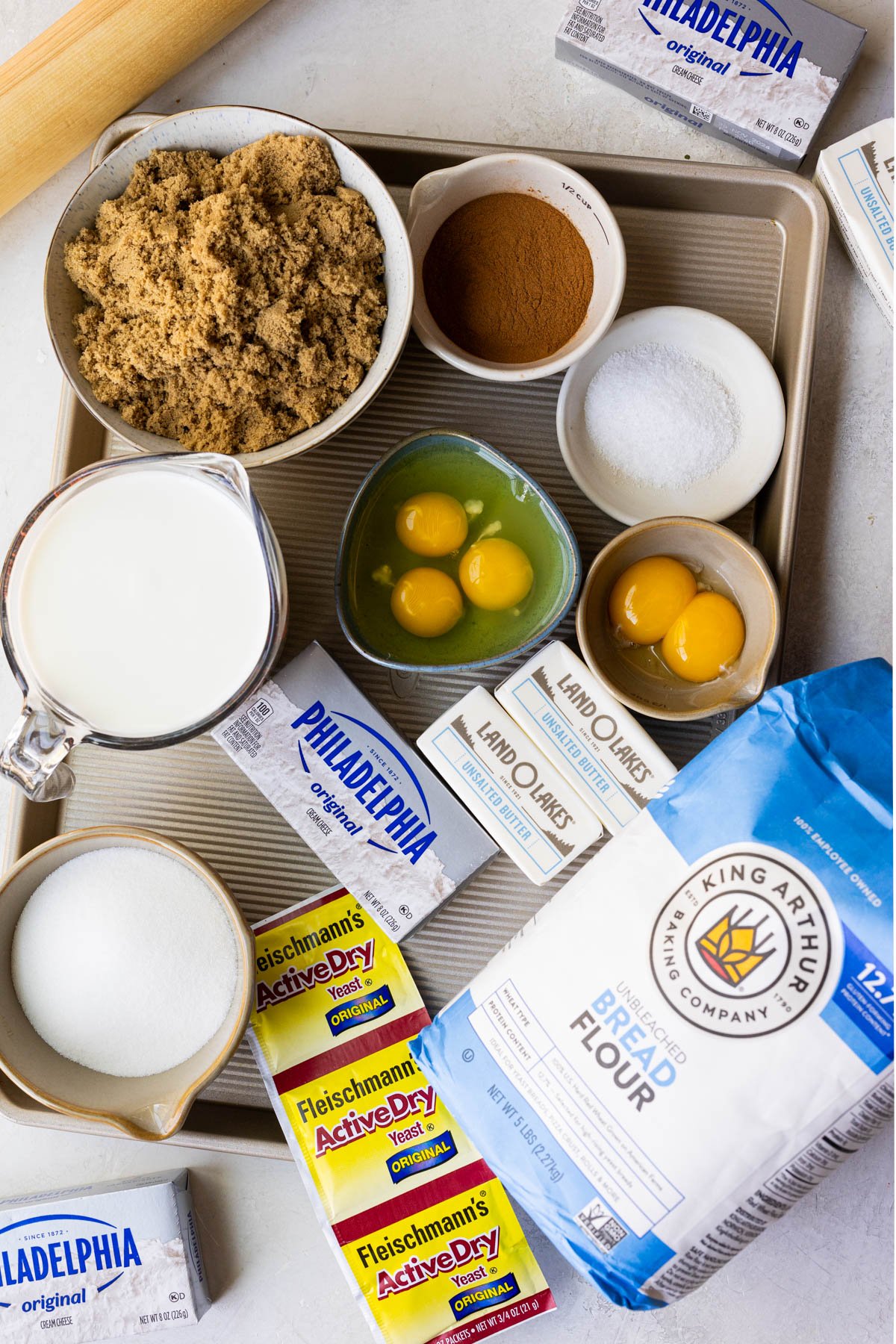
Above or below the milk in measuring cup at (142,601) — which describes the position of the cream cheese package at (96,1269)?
below

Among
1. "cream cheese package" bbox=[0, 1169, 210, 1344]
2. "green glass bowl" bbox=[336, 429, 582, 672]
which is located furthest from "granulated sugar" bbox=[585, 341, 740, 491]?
"cream cheese package" bbox=[0, 1169, 210, 1344]

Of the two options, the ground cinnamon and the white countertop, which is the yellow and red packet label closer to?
the white countertop

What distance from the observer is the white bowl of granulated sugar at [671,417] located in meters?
1.05

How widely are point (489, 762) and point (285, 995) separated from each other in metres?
0.35

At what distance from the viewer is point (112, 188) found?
99 centimetres

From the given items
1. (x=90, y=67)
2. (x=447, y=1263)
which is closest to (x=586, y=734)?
(x=447, y=1263)

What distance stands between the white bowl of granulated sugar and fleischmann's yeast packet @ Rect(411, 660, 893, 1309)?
0.93ft

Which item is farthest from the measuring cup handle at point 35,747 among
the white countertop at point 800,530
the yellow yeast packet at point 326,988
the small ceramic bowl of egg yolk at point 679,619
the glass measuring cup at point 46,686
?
the small ceramic bowl of egg yolk at point 679,619

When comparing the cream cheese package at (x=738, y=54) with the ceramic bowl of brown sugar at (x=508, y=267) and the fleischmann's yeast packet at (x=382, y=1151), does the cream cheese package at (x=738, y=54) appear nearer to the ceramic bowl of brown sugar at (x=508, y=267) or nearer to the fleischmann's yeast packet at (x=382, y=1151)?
the ceramic bowl of brown sugar at (x=508, y=267)

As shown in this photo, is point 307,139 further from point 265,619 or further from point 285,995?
point 285,995

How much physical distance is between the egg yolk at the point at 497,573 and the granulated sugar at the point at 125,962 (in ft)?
1.45

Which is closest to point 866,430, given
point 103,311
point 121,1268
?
point 103,311

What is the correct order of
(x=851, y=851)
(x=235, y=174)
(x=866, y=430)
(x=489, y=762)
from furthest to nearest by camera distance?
(x=866, y=430) < (x=489, y=762) < (x=235, y=174) < (x=851, y=851)

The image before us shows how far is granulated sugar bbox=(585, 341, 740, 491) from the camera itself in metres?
1.05
